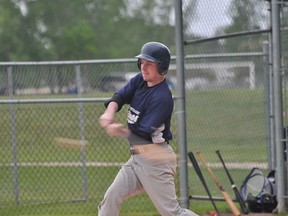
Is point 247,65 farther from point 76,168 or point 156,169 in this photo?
point 156,169

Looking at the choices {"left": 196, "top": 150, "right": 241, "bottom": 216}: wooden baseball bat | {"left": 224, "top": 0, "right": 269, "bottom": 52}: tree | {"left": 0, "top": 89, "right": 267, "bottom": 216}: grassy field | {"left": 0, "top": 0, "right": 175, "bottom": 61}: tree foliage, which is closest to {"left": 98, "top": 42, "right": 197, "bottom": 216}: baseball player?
{"left": 196, "top": 150, "right": 241, "bottom": 216}: wooden baseball bat

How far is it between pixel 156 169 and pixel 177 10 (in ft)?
7.80

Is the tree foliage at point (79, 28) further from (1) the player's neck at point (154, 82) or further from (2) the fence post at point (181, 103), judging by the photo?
(1) the player's neck at point (154, 82)

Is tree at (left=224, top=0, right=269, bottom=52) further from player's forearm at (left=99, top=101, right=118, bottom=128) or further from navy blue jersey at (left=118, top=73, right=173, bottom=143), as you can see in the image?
player's forearm at (left=99, top=101, right=118, bottom=128)

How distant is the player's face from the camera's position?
774 cm

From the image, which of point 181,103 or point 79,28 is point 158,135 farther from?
point 79,28

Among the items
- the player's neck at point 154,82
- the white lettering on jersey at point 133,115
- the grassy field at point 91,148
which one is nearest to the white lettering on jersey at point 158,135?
the white lettering on jersey at point 133,115

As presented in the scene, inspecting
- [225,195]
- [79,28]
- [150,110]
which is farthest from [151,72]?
[79,28]

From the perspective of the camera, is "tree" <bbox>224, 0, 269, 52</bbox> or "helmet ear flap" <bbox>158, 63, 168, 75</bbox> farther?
"tree" <bbox>224, 0, 269, 52</bbox>

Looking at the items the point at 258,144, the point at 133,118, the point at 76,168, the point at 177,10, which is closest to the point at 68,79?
the point at 76,168

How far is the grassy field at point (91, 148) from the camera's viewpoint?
10625 millimetres

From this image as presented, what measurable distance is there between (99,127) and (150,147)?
377 centimetres

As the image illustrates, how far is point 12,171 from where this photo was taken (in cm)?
1055

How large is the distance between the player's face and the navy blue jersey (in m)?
0.05
